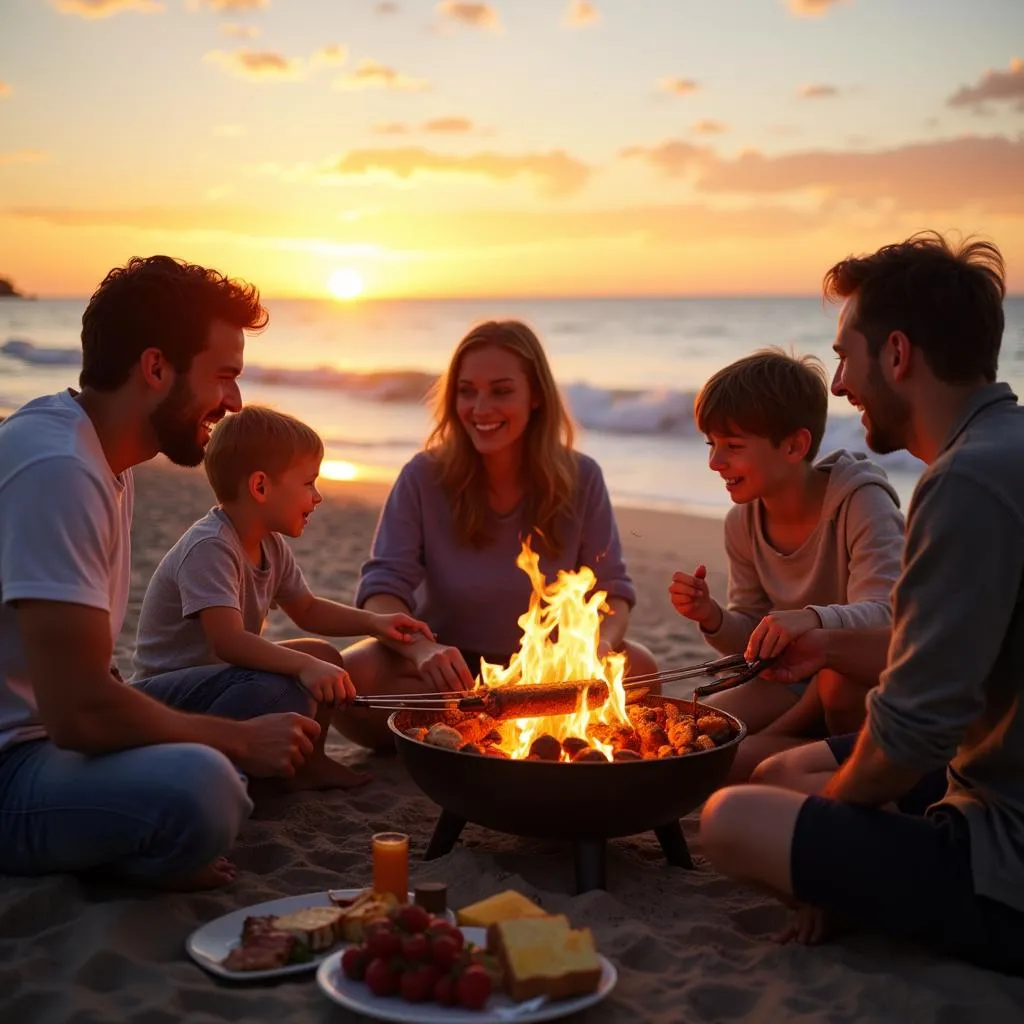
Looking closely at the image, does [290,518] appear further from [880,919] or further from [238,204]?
[238,204]

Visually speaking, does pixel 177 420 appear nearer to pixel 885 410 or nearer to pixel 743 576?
pixel 885 410

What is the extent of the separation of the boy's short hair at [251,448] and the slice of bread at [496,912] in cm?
179

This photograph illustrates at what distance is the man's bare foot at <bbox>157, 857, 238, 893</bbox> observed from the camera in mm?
3260

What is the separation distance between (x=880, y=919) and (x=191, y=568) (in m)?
2.44

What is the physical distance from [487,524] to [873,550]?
166 cm

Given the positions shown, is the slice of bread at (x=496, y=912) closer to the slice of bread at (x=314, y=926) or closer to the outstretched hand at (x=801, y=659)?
the slice of bread at (x=314, y=926)

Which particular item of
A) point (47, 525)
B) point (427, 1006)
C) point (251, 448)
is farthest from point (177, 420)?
point (427, 1006)

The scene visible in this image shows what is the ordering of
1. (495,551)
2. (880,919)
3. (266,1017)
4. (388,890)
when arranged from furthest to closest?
(495,551)
(388,890)
(880,919)
(266,1017)

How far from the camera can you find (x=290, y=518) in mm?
4176

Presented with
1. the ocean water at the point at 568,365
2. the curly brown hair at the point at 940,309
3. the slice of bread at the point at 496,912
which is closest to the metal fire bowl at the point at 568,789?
the slice of bread at the point at 496,912

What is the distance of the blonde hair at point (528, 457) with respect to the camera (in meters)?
4.88

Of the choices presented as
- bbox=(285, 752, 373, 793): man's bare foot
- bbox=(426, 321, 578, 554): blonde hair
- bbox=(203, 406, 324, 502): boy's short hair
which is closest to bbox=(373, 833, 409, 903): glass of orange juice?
bbox=(285, 752, 373, 793): man's bare foot

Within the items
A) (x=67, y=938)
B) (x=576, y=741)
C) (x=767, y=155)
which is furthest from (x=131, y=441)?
(x=767, y=155)

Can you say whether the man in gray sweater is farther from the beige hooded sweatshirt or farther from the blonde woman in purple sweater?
the blonde woman in purple sweater
